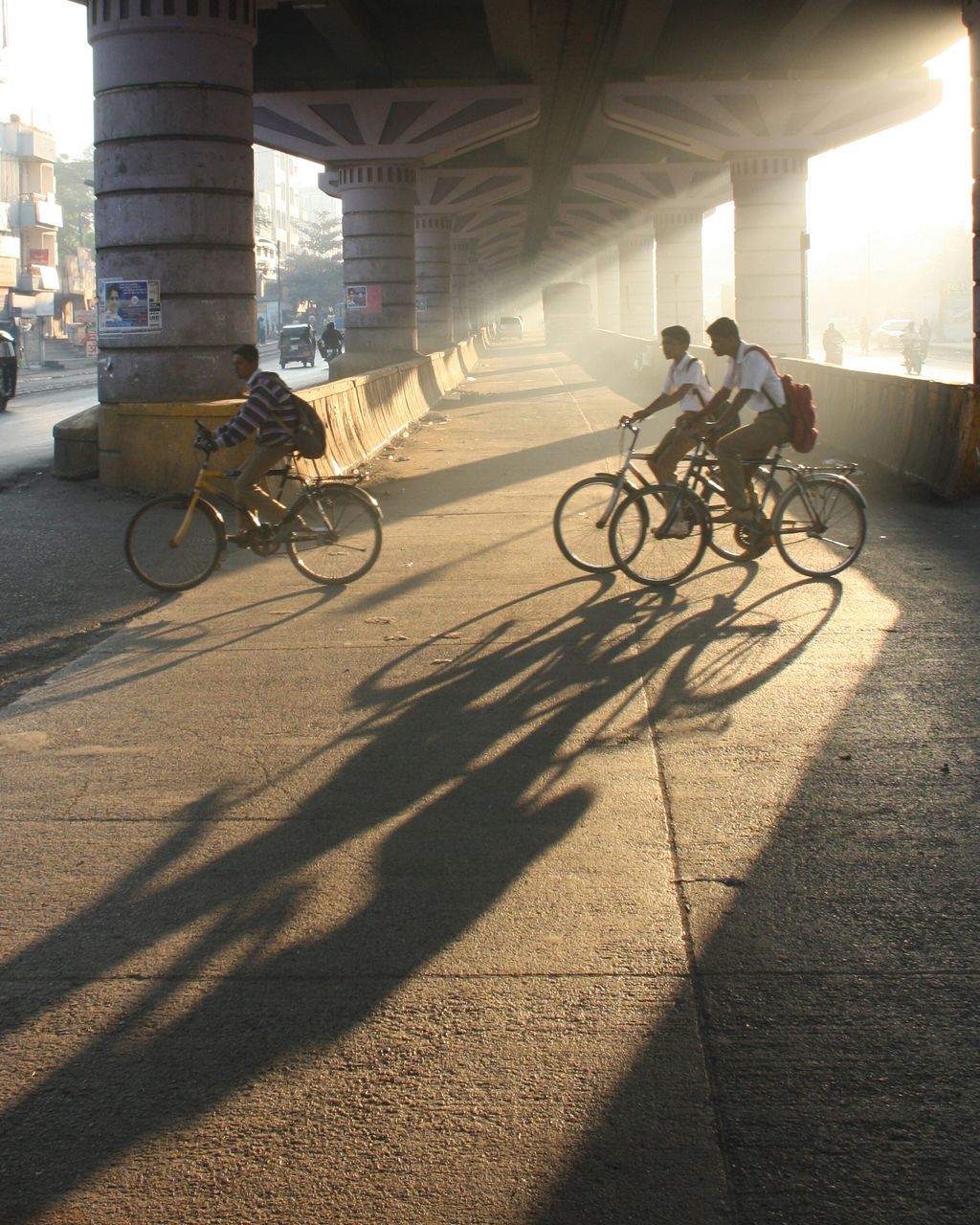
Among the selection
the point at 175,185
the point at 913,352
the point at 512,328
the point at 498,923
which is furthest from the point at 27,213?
the point at 498,923

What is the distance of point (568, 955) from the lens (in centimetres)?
471

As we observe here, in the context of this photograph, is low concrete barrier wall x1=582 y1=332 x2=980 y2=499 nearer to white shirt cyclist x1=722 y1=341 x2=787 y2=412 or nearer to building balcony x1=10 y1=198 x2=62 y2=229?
white shirt cyclist x1=722 y1=341 x2=787 y2=412

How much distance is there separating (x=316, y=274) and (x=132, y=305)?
482 feet

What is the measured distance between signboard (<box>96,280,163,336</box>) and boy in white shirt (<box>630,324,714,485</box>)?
24.2 ft

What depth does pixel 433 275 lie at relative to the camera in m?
58.3

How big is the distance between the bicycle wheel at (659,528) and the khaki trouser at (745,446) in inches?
10.5

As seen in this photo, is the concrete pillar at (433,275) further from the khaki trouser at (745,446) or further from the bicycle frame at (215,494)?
the khaki trouser at (745,446)

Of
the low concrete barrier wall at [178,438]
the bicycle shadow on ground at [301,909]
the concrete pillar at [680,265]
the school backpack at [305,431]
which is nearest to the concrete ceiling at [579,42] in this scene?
the low concrete barrier wall at [178,438]

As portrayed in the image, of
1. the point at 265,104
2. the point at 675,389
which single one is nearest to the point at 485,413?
the point at 265,104

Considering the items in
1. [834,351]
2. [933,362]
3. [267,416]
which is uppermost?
[933,362]

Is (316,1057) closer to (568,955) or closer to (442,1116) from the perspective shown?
(442,1116)

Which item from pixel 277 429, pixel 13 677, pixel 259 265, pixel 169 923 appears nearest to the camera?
pixel 169 923

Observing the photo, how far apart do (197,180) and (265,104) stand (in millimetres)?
16844

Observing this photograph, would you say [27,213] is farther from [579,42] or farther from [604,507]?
[604,507]
